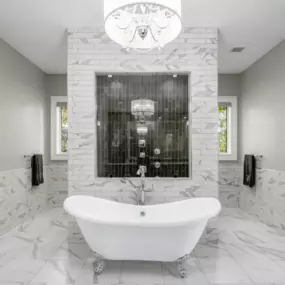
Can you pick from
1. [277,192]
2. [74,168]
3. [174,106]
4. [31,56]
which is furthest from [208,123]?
[31,56]

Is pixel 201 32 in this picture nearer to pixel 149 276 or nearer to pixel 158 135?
pixel 158 135

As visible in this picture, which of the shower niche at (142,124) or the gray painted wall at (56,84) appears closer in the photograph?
the shower niche at (142,124)

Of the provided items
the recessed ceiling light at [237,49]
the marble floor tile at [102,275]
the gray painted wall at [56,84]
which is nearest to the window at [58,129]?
the gray painted wall at [56,84]

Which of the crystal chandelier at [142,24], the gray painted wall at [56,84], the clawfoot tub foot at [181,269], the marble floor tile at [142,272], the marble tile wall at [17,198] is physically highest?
the gray painted wall at [56,84]

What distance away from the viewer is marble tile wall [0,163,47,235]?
13.0 ft

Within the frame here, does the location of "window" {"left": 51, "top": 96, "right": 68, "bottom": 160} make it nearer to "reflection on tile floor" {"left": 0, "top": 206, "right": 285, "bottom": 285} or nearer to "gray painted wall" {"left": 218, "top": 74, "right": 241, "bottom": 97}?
"reflection on tile floor" {"left": 0, "top": 206, "right": 285, "bottom": 285}

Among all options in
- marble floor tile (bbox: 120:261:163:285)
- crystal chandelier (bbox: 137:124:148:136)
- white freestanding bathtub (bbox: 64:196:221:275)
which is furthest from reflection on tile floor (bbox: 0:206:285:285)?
crystal chandelier (bbox: 137:124:148:136)

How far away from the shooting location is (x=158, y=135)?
3654mm

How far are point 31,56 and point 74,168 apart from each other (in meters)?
2.35

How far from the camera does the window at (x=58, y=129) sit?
561 cm

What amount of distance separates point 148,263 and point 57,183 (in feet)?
10.5

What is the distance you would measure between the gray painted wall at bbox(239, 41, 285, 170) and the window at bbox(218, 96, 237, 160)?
140 millimetres

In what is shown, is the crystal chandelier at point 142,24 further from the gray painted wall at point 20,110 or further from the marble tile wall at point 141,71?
the gray painted wall at point 20,110

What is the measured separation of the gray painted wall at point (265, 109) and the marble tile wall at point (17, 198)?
13.2 ft
